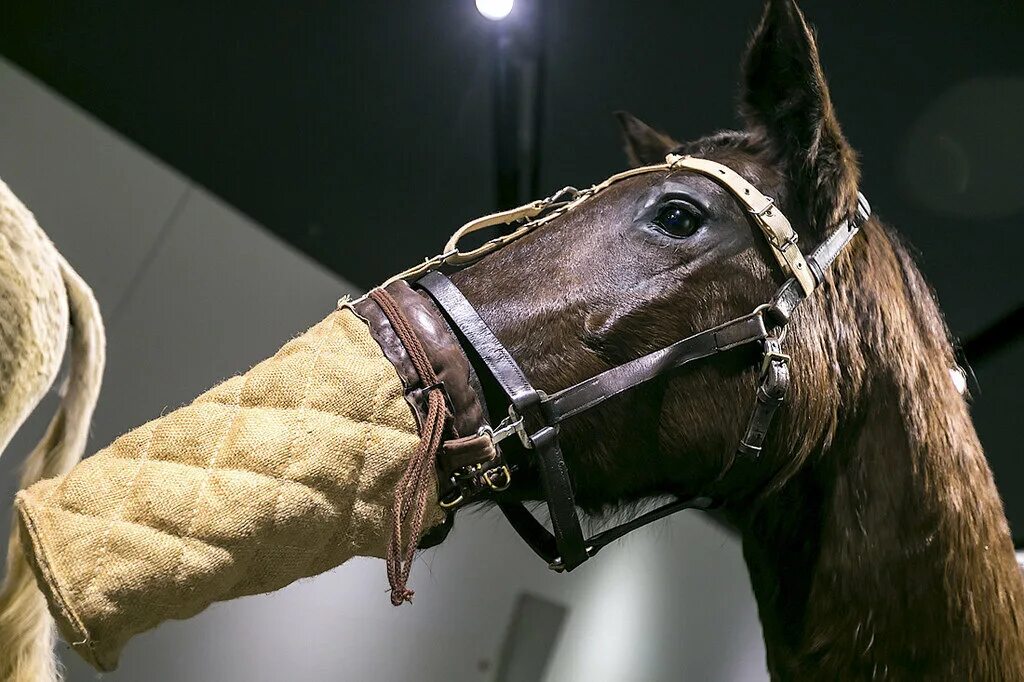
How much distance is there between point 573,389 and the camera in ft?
2.17

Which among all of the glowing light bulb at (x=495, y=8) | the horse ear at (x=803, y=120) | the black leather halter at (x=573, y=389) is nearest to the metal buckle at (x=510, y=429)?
the black leather halter at (x=573, y=389)

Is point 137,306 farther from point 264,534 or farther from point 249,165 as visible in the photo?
point 264,534

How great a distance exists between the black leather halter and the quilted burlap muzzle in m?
0.09

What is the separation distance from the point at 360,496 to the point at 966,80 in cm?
146

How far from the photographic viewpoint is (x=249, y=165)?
1525 millimetres

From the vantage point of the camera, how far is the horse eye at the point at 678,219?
75cm

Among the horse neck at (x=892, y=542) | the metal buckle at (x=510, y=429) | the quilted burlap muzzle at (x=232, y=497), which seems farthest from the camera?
the horse neck at (x=892, y=542)

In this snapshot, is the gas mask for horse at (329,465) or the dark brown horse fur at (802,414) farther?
the dark brown horse fur at (802,414)

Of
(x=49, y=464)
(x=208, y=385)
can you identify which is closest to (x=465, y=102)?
(x=208, y=385)

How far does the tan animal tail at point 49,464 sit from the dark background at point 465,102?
57 centimetres

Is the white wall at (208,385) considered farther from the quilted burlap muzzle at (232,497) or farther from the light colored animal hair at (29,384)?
the quilted burlap muzzle at (232,497)

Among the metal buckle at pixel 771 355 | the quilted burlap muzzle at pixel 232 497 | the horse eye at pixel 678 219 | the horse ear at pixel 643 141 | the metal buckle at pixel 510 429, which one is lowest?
the quilted burlap muzzle at pixel 232 497

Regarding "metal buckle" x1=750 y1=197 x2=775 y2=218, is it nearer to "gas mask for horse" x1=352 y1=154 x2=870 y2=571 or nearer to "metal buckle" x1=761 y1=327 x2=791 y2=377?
"gas mask for horse" x1=352 y1=154 x2=870 y2=571

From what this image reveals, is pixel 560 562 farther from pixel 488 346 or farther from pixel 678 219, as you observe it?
pixel 678 219
